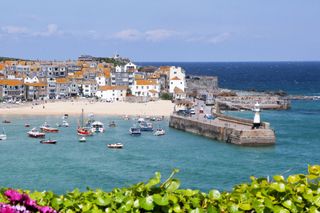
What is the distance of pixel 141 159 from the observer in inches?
1262

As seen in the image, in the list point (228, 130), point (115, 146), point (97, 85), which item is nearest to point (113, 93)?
point (97, 85)

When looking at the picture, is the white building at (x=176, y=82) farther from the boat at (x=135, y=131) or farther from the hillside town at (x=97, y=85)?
the boat at (x=135, y=131)

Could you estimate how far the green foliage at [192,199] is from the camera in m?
4.27

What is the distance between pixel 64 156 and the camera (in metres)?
33.5

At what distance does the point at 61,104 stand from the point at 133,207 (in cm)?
6517

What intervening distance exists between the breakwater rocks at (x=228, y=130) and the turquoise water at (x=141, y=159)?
793mm

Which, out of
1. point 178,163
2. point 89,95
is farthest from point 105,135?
point 89,95

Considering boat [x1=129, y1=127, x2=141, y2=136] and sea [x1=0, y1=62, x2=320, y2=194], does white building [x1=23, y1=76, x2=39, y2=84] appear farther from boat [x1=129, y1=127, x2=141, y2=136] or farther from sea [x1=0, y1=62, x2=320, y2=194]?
boat [x1=129, y1=127, x2=141, y2=136]

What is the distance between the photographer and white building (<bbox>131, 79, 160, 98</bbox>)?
78.0 metres

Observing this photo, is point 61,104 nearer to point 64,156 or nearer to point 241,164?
point 64,156

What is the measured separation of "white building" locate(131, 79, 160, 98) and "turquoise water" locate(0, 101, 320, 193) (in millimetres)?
30667

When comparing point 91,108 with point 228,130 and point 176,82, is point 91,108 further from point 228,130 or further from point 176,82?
point 228,130

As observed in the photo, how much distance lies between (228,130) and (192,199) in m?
35.7

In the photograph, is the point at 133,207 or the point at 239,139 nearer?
the point at 133,207
